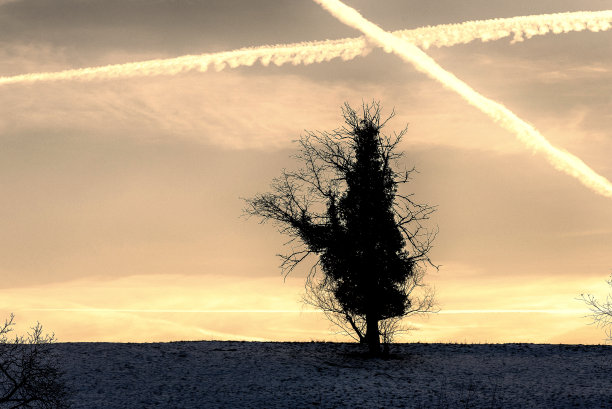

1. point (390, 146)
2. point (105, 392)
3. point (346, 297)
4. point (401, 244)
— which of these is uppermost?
point (390, 146)

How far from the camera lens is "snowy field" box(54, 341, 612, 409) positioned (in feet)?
86.7

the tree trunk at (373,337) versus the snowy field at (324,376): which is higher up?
the tree trunk at (373,337)

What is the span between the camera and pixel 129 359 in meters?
31.6

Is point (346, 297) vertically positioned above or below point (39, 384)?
above

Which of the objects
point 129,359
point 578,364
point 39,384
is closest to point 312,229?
point 129,359

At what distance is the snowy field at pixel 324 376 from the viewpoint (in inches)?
1041

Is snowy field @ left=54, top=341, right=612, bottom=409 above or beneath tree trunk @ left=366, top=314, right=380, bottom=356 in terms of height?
beneath

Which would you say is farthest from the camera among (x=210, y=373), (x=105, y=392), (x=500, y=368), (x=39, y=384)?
(x=500, y=368)

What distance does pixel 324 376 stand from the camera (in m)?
29.4

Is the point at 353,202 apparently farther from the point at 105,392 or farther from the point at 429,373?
the point at 105,392

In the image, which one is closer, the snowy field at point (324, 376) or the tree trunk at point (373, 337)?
the snowy field at point (324, 376)

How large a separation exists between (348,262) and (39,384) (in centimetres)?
1796

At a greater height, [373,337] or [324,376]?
[373,337]

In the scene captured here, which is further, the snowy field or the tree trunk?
the tree trunk
